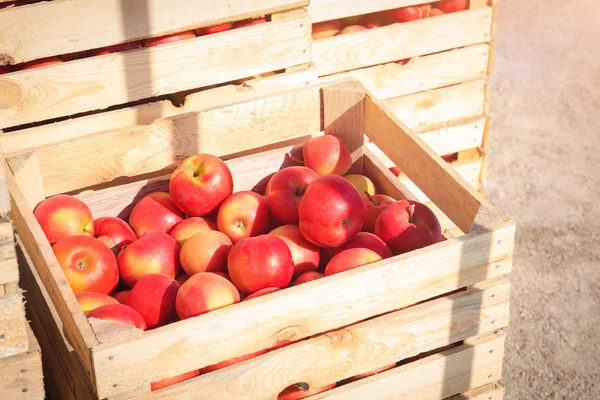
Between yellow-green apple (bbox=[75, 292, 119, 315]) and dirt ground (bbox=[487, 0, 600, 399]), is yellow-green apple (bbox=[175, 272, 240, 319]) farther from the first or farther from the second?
dirt ground (bbox=[487, 0, 600, 399])

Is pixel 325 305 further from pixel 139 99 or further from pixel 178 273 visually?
pixel 139 99

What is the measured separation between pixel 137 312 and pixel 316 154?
0.81m

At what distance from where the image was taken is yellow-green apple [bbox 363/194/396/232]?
2.21 m

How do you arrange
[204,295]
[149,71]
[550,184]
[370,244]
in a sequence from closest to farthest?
[204,295], [370,244], [149,71], [550,184]

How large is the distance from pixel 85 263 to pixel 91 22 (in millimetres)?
762

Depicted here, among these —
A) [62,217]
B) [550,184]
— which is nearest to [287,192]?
[62,217]

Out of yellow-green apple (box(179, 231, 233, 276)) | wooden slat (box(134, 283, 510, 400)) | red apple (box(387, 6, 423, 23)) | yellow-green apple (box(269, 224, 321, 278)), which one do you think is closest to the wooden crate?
wooden slat (box(134, 283, 510, 400))

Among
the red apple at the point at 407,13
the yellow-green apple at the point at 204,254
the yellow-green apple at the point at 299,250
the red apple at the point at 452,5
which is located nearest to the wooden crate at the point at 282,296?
the yellow-green apple at the point at 299,250

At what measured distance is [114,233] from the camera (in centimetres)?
219

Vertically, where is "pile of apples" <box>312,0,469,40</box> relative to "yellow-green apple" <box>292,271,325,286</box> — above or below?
above

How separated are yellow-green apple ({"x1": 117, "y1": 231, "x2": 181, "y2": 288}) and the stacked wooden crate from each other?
379mm

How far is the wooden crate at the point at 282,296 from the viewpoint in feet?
5.33

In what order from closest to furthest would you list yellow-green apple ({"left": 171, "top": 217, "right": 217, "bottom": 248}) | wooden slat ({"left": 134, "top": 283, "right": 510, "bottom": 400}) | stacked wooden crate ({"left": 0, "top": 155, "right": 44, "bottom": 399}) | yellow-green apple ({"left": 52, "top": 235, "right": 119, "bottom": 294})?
stacked wooden crate ({"left": 0, "top": 155, "right": 44, "bottom": 399}) < wooden slat ({"left": 134, "top": 283, "right": 510, "bottom": 400}) < yellow-green apple ({"left": 52, "top": 235, "right": 119, "bottom": 294}) < yellow-green apple ({"left": 171, "top": 217, "right": 217, "bottom": 248})

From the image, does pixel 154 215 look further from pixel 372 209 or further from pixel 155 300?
pixel 372 209
